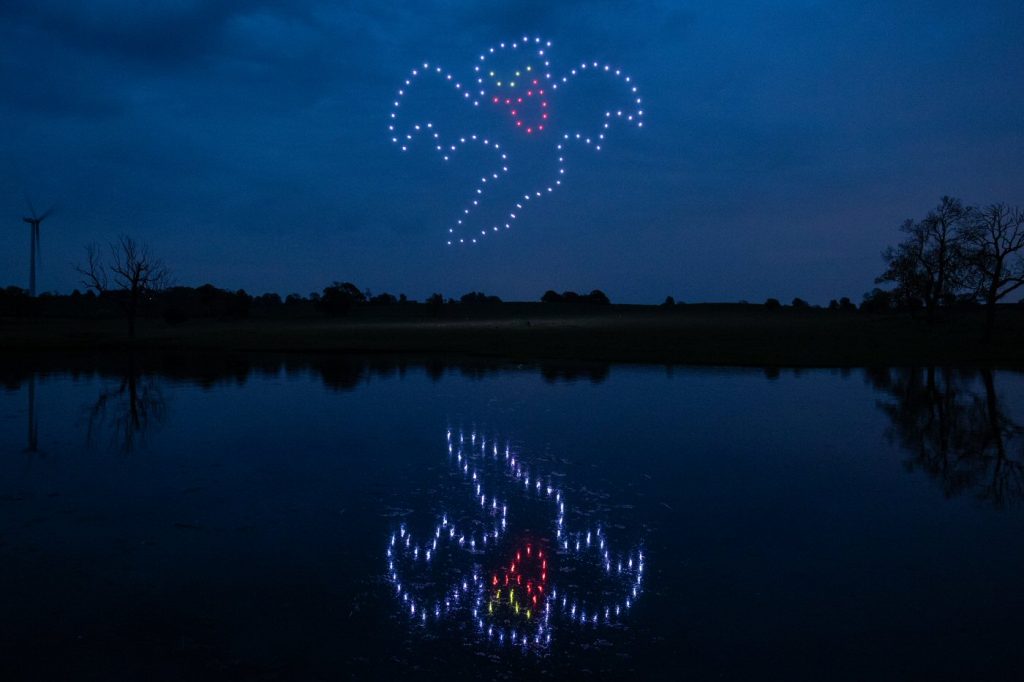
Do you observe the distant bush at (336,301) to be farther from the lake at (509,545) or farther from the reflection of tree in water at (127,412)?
the lake at (509,545)

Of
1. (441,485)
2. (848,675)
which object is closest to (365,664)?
(848,675)

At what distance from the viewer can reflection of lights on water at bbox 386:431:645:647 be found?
6293 millimetres

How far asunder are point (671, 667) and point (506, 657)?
1320 mm

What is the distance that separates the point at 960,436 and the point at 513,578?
41.3 ft

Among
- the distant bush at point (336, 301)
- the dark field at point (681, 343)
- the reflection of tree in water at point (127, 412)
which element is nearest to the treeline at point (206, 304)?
the distant bush at point (336, 301)

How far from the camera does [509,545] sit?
27.2ft

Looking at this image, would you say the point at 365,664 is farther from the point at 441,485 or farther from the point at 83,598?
the point at 441,485

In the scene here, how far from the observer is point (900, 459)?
1310cm

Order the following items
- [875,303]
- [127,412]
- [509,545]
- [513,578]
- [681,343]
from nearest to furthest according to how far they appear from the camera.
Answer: [513,578]
[509,545]
[127,412]
[681,343]
[875,303]

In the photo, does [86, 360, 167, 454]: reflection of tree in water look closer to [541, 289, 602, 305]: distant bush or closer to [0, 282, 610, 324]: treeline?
[0, 282, 610, 324]: treeline

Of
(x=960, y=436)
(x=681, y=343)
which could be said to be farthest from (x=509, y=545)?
(x=681, y=343)

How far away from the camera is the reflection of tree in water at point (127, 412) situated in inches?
594

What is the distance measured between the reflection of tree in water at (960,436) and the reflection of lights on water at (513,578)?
6328mm

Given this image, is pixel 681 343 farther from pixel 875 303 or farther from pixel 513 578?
pixel 875 303
